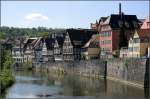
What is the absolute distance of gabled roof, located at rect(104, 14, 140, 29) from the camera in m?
91.0

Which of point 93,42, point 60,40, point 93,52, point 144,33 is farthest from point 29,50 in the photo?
point 144,33

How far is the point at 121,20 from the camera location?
91812 millimetres

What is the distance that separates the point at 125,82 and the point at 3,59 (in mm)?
15980

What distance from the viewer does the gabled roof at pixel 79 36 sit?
10684cm

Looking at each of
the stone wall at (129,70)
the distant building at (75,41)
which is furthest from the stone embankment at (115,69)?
the distant building at (75,41)

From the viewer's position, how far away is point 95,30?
11344 centimetres

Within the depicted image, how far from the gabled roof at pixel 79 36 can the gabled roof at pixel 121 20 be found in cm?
1497

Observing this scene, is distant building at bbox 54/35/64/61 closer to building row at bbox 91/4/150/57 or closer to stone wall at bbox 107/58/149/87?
building row at bbox 91/4/150/57

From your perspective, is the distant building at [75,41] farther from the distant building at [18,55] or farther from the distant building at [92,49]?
the distant building at [18,55]

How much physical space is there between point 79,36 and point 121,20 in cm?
1798

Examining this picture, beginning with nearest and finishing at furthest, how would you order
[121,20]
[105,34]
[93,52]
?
1. [121,20]
2. [105,34]
3. [93,52]

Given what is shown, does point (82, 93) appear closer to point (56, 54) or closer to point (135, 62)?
point (135, 62)

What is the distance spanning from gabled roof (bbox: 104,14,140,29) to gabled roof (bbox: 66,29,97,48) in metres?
15.0

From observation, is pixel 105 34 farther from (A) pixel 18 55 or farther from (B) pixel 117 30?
(A) pixel 18 55
